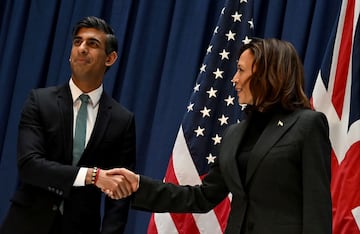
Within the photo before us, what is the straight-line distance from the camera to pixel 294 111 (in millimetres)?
2189

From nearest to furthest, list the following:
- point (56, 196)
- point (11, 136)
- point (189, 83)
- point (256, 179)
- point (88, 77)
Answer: point (256, 179) < point (56, 196) < point (88, 77) < point (189, 83) < point (11, 136)

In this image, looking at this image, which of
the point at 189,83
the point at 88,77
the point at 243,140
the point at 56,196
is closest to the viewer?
the point at 243,140

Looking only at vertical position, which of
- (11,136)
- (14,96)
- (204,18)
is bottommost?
(11,136)

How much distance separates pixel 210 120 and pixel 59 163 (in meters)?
1.14

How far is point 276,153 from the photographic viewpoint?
211 cm

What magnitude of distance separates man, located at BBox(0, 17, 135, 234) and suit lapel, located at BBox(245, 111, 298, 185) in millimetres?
666

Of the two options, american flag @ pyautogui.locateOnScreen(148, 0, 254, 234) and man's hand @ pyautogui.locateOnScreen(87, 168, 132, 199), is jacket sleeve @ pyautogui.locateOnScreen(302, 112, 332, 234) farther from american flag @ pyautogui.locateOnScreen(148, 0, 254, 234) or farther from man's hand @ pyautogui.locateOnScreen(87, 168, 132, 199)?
american flag @ pyautogui.locateOnScreen(148, 0, 254, 234)

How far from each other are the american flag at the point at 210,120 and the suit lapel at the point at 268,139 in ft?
3.94

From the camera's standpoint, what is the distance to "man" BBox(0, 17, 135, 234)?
253cm

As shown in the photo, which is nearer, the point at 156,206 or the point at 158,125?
the point at 156,206

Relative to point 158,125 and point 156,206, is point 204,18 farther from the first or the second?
point 156,206

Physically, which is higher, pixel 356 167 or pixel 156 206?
pixel 356 167

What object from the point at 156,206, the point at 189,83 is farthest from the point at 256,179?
the point at 189,83

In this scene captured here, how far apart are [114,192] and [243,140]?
66 cm
